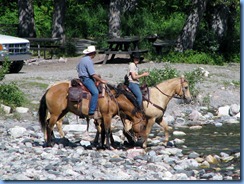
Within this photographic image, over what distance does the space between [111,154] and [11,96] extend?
22.3ft

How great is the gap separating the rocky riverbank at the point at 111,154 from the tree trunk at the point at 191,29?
7.76 m

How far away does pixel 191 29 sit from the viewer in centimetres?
3462

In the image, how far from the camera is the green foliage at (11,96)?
23.6 m

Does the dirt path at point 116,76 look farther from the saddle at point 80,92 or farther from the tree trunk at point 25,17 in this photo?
the saddle at point 80,92

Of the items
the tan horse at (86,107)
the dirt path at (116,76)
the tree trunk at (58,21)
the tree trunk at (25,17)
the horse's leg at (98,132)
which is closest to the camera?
the tan horse at (86,107)

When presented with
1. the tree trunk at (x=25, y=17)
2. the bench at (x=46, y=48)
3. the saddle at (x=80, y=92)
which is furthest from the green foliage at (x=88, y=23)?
the saddle at (x=80, y=92)

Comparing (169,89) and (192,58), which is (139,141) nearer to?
(169,89)

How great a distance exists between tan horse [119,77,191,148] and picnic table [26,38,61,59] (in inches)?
631

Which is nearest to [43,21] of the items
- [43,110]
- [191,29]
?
[191,29]

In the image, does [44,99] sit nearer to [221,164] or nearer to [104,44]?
[221,164]

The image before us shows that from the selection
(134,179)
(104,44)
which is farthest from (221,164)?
(104,44)

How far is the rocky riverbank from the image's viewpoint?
15328 mm

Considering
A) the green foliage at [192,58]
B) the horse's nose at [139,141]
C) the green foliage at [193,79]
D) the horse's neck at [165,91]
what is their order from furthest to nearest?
the green foliage at [192,58] → the green foliage at [193,79] → the horse's neck at [165,91] → the horse's nose at [139,141]

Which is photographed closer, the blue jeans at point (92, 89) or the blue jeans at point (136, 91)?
the blue jeans at point (92, 89)
